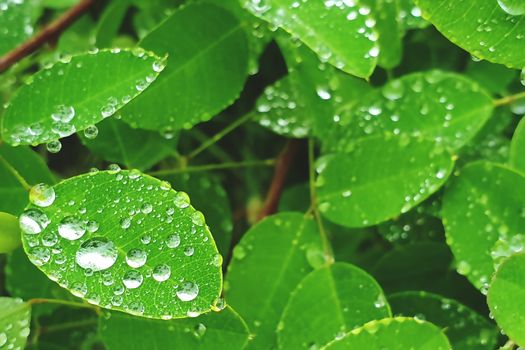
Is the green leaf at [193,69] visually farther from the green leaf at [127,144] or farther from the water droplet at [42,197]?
the water droplet at [42,197]

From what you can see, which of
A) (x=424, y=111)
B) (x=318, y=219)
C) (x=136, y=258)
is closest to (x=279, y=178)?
(x=318, y=219)

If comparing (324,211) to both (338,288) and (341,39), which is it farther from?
(341,39)

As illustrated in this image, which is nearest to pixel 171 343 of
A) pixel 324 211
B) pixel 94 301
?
pixel 94 301

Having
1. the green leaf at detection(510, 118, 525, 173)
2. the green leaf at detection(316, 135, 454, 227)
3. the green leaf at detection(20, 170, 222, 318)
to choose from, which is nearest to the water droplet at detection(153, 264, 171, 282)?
the green leaf at detection(20, 170, 222, 318)

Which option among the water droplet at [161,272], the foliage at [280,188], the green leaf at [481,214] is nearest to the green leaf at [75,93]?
the foliage at [280,188]

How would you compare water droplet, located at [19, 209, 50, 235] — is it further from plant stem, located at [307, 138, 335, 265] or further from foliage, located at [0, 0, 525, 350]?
plant stem, located at [307, 138, 335, 265]

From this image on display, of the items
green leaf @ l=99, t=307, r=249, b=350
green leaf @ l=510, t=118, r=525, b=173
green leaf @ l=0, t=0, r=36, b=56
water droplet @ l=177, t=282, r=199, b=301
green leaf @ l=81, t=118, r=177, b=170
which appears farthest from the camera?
green leaf @ l=0, t=0, r=36, b=56
